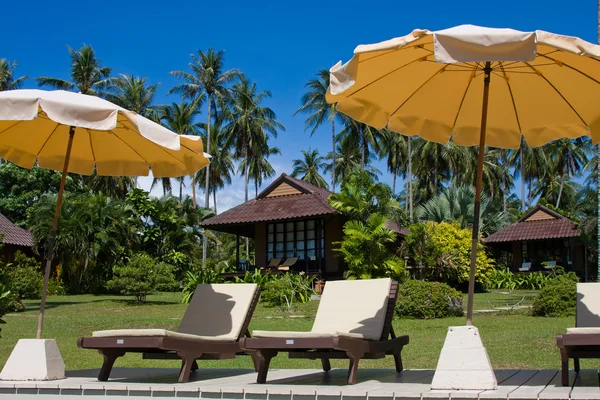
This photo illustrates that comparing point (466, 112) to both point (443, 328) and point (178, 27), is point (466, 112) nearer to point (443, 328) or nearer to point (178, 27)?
point (443, 328)

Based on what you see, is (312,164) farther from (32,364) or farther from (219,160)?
(32,364)

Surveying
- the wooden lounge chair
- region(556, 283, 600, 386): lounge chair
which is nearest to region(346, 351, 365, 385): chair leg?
the wooden lounge chair

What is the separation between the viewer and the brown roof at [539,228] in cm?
3412

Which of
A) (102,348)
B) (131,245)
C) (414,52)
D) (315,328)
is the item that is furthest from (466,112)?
(131,245)

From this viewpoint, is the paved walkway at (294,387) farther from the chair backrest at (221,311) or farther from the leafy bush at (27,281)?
the leafy bush at (27,281)

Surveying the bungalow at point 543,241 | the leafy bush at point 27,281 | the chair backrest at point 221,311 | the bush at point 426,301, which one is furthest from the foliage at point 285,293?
the bungalow at point 543,241

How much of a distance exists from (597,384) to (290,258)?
23020mm

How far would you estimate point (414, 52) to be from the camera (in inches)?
243

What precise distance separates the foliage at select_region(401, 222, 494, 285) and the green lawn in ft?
14.3

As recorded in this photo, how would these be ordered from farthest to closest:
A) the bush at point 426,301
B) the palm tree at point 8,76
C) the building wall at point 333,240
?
the palm tree at point 8,76 < the building wall at point 333,240 < the bush at point 426,301

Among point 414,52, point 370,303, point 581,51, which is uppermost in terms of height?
point 414,52

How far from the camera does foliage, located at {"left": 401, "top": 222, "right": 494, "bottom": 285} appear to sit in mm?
25953

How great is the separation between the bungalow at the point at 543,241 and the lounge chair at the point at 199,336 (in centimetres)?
2847

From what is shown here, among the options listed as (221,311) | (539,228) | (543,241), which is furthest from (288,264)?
Result: (221,311)
